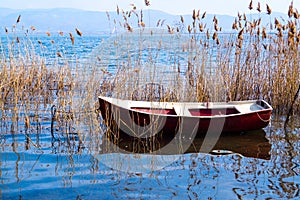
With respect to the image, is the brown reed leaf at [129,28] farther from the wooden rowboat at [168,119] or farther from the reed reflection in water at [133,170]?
the reed reflection in water at [133,170]

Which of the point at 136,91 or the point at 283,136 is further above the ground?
the point at 136,91

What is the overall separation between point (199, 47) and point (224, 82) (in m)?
0.95

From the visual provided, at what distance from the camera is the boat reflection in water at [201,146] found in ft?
22.2

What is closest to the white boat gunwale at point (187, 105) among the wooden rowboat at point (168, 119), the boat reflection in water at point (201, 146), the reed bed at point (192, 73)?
the wooden rowboat at point (168, 119)

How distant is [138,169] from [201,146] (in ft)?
5.20

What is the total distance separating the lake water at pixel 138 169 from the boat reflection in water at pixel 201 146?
0.02 m

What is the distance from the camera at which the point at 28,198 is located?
482 cm

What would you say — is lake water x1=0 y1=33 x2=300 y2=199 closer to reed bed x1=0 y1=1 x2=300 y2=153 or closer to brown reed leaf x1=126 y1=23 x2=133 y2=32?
reed bed x1=0 y1=1 x2=300 y2=153

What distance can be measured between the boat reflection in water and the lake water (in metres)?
0.02

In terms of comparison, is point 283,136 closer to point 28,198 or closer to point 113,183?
point 113,183

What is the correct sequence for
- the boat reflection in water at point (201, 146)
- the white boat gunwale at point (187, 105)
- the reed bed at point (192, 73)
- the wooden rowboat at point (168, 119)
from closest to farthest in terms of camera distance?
the boat reflection in water at point (201, 146), the wooden rowboat at point (168, 119), the white boat gunwale at point (187, 105), the reed bed at point (192, 73)

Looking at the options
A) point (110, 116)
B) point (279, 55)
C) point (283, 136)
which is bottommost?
point (283, 136)

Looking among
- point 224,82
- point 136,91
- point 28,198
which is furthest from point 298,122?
point 28,198

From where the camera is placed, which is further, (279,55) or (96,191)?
(279,55)
